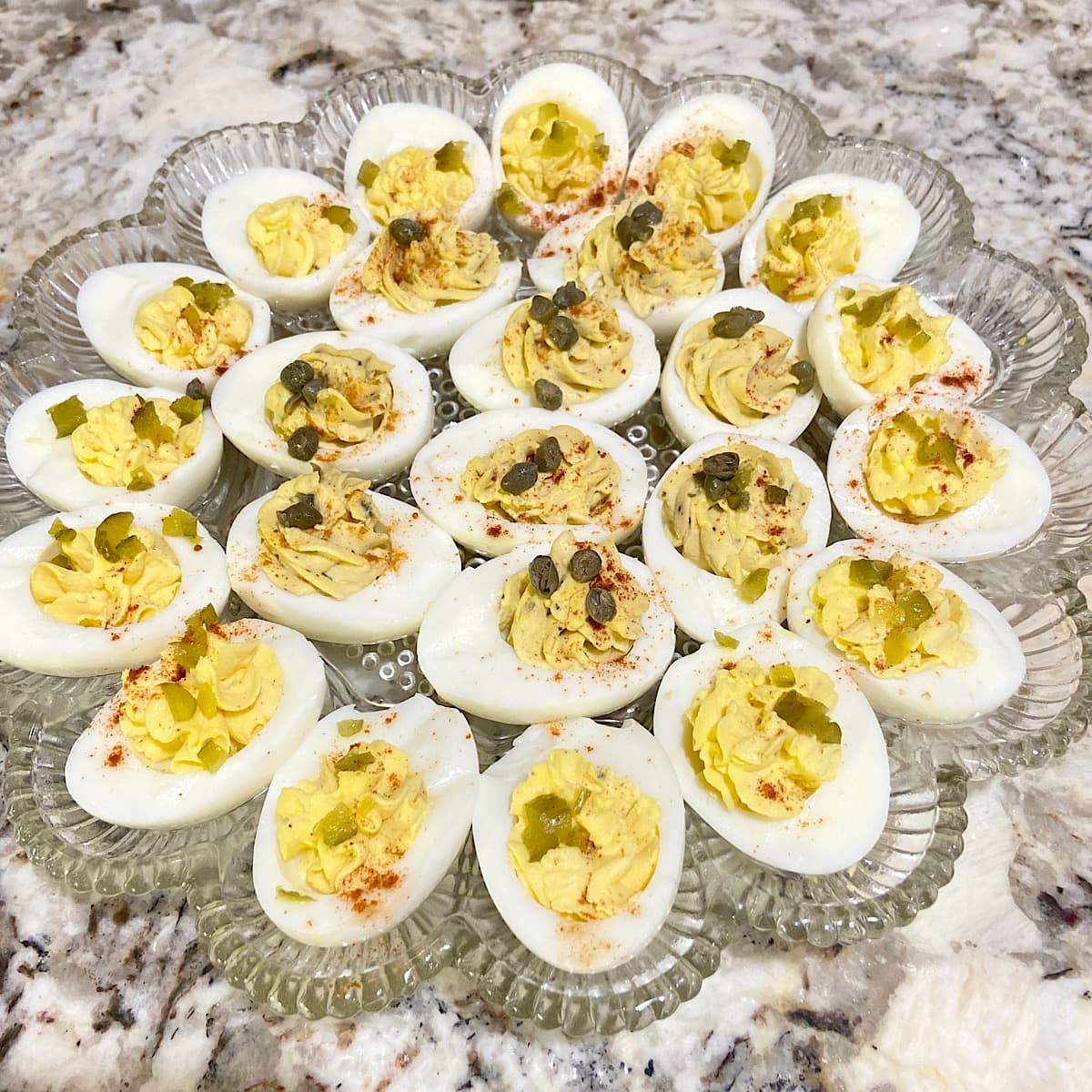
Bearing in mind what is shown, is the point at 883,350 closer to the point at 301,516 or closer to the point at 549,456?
the point at 549,456

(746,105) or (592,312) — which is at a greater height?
(746,105)

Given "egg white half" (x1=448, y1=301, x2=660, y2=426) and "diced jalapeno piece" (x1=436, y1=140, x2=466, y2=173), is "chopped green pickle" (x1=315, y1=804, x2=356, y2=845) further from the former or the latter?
"diced jalapeno piece" (x1=436, y1=140, x2=466, y2=173)

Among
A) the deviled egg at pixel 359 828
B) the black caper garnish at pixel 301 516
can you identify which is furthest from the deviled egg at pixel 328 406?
the deviled egg at pixel 359 828

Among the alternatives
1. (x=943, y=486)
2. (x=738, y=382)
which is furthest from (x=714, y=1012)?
(x=738, y=382)

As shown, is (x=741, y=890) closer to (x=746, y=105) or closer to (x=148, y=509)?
(x=148, y=509)

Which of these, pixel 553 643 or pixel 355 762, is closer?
pixel 355 762

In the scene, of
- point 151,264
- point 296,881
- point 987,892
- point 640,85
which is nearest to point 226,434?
point 151,264
